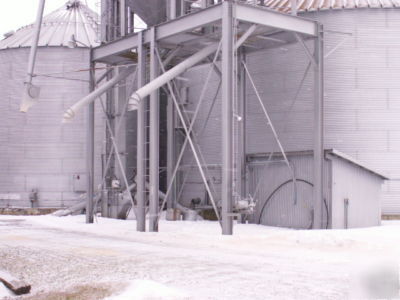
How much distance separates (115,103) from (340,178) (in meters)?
12.8

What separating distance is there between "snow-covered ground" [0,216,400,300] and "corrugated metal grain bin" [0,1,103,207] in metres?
13.0

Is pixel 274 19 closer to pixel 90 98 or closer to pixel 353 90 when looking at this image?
pixel 353 90

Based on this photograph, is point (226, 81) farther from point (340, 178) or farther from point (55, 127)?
point (55, 127)

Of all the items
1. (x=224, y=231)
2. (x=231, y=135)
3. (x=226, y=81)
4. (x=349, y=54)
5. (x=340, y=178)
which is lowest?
(x=224, y=231)

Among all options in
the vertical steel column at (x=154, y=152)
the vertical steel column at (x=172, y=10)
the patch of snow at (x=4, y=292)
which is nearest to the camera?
the patch of snow at (x=4, y=292)

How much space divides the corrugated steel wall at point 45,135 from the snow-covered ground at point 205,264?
13.0m

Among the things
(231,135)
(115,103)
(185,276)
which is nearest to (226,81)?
(231,135)

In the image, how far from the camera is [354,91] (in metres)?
25.6

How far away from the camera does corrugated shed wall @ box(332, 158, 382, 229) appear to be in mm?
22078

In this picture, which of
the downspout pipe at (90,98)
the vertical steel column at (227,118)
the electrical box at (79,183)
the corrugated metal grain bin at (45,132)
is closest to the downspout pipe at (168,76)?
the downspout pipe at (90,98)

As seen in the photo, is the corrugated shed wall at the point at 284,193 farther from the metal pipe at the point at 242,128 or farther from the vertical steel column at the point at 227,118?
the vertical steel column at the point at 227,118

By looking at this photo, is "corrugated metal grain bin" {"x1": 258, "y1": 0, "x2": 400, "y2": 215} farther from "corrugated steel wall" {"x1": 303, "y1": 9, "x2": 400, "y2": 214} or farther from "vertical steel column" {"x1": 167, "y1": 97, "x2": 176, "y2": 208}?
"vertical steel column" {"x1": 167, "y1": 97, "x2": 176, "y2": 208}

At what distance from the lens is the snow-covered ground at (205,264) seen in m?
9.81

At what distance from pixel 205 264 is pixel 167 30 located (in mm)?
11316
